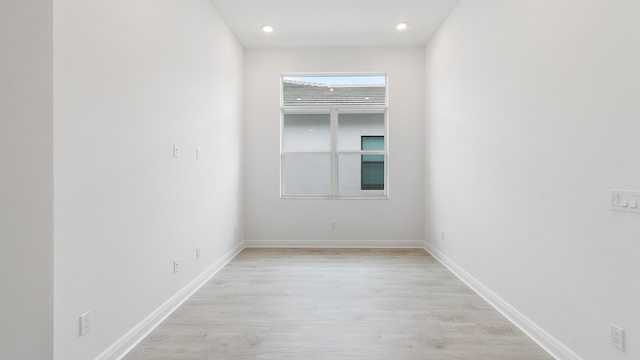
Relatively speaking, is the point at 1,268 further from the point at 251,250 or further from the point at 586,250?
the point at 251,250

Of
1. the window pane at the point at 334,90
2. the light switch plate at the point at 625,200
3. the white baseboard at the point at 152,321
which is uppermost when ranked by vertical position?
the window pane at the point at 334,90

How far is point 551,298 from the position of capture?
203 cm

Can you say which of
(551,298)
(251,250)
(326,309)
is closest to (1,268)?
(326,309)

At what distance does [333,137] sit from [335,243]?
1.70 meters

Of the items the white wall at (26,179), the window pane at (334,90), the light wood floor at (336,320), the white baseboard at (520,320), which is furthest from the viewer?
the window pane at (334,90)

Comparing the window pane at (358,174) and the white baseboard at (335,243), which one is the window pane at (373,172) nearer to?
the window pane at (358,174)

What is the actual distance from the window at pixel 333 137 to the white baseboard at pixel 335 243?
727 mm

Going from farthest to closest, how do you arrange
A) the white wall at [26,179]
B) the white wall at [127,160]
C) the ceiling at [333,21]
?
the ceiling at [333,21] → the white wall at [127,160] → the white wall at [26,179]

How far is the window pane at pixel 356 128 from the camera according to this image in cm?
508

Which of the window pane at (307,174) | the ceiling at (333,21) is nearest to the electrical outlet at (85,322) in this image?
the ceiling at (333,21)

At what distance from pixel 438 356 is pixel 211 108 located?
320cm

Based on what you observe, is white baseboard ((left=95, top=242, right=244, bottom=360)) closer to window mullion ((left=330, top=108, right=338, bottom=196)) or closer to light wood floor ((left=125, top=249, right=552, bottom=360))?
light wood floor ((left=125, top=249, right=552, bottom=360))

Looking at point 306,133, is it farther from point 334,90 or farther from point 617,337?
point 617,337

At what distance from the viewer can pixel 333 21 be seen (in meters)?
4.07
